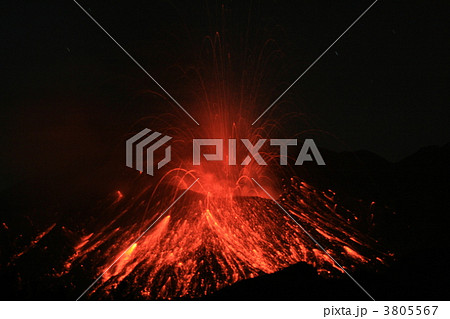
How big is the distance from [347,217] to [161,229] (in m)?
9.17

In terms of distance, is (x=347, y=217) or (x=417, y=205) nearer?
(x=347, y=217)

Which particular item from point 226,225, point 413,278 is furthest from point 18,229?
point 413,278

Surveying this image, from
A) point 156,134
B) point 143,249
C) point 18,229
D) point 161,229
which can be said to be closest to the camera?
point 143,249

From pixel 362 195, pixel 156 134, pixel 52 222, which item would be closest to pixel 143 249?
pixel 52 222

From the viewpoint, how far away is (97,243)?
1391 cm

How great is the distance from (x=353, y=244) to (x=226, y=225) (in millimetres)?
5225

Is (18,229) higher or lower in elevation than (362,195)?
lower

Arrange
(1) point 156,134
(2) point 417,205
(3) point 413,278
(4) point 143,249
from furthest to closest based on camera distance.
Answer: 1. (1) point 156,134
2. (2) point 417,205
3. (4) point 143,249
4. (3) point 413,278

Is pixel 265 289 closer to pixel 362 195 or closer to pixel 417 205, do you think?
pixel 362 195

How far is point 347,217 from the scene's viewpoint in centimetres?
1702

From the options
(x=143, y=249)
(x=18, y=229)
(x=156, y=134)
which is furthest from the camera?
(x=156, y=134)

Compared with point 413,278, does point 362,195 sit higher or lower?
higher

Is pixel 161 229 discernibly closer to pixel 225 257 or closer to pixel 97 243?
pixel 97 243

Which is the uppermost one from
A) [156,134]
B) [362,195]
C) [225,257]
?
[156,134]
